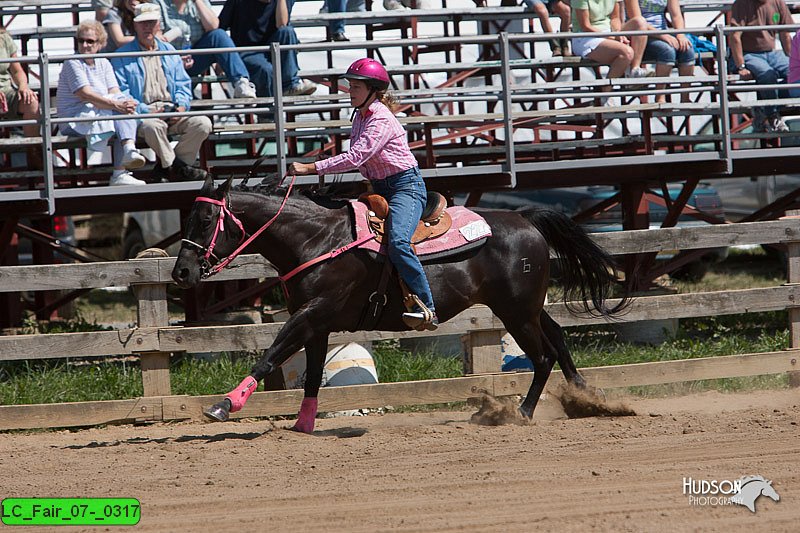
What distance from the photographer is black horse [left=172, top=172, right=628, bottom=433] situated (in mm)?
7203

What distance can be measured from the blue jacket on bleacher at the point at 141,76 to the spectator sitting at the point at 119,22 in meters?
0.30

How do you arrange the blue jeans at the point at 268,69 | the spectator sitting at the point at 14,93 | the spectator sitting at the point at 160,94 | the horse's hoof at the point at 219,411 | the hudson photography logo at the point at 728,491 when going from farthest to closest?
1. the blue jeans at the point at 268,69
2. the spectator sitting at the point at 14,93
3. the spectator sitting at the point at 160,94
4. the horse's hoof at the point at 219,411
5. the hudson photography logo at the point at 728,491

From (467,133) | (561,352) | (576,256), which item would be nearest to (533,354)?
(561,352)

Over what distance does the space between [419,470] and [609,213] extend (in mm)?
9323

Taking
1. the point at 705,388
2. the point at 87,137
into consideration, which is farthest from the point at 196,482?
the point at 705,388

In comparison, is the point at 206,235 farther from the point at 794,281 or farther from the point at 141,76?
the point at 794,281

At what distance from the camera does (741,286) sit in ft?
48.1

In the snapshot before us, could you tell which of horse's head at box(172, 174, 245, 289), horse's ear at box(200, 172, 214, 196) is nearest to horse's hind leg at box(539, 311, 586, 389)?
horse's head at box(172, 174, 245, 289)

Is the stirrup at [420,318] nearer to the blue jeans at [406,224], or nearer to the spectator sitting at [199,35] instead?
the blue jeans at [406,224]

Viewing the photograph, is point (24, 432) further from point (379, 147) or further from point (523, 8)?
point (523, 8)

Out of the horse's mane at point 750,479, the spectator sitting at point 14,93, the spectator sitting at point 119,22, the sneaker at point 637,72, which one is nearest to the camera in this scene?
the horse's mane at point 750,479

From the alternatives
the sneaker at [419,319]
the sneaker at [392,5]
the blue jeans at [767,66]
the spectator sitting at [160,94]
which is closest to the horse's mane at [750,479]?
the sneaker at [419,319]

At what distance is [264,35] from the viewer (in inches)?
432

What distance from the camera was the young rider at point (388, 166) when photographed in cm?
718
